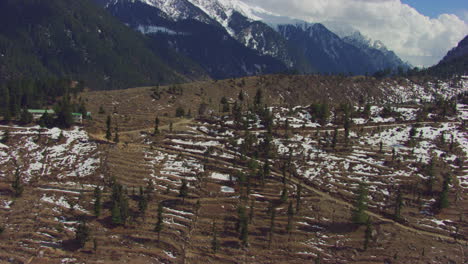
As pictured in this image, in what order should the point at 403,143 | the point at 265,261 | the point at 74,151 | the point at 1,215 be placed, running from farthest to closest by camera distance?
the point at 403,143
the point at 74,151
the point at 1,215
the point at 265,261

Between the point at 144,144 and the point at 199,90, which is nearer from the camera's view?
the point at 144,144

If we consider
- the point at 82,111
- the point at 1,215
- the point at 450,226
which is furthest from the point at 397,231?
the point at 82,111

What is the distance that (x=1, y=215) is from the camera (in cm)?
6756

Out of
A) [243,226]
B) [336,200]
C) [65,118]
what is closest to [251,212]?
[243,226]

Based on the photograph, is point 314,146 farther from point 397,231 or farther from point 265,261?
point 265,261

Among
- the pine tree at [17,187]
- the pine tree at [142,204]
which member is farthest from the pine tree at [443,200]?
the pine tree at [17,187]

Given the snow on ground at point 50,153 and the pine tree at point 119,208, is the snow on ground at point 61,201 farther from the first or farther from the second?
the snow on ground at point 50,153

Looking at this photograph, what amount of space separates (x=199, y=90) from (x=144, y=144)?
71642 millimetres

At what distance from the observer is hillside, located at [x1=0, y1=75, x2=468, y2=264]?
63.4 meters

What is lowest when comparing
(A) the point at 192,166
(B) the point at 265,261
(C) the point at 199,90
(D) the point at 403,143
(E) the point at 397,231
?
(B) the point at 265,261

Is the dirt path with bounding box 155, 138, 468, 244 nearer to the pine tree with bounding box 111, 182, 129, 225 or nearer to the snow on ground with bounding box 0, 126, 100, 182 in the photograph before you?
the snow on ground with bounding box 0, 126, 100, 182

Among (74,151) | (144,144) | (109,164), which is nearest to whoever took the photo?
(109,164)

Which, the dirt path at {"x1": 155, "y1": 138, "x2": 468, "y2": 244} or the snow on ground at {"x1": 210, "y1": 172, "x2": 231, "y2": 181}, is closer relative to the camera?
the dirt path at {"x1": 155, "y1": 138, "x2": 468, "y2": 244}

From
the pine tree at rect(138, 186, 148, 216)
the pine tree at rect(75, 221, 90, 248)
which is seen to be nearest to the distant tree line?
the pine tree at rect(138, 186, 148, 216)
